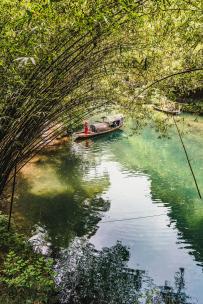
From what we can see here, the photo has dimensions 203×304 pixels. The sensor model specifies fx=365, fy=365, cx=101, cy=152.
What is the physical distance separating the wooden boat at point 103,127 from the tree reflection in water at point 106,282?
36.6 feet

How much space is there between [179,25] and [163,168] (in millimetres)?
9493

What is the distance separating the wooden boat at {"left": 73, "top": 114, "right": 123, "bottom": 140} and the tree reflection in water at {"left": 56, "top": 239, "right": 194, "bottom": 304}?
36.6 feet

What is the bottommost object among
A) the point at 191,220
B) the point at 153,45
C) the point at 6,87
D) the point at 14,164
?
the point at 191,220

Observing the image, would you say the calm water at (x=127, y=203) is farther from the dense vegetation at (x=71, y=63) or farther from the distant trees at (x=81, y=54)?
the distant trees at (x=81, y=54)

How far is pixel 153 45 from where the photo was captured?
258 inches

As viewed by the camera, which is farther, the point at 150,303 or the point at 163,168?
the point at 163,168

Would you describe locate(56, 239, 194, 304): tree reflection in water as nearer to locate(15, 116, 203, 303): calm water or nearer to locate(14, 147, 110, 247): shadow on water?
locate(15, 116, 203, 303): calm water

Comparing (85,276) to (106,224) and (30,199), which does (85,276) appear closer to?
(106,224)

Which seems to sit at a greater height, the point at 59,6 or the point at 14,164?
the point at 59,6

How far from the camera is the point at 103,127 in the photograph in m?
20.2

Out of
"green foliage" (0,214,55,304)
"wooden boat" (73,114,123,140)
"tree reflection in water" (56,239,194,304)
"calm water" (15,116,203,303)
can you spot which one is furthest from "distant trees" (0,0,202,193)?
"wooden boat" (73,114,123,140)

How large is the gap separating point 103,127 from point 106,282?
1398 cm

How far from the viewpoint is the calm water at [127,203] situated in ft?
26.3

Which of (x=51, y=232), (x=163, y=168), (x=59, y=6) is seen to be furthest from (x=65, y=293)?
(x=163, y=168)
